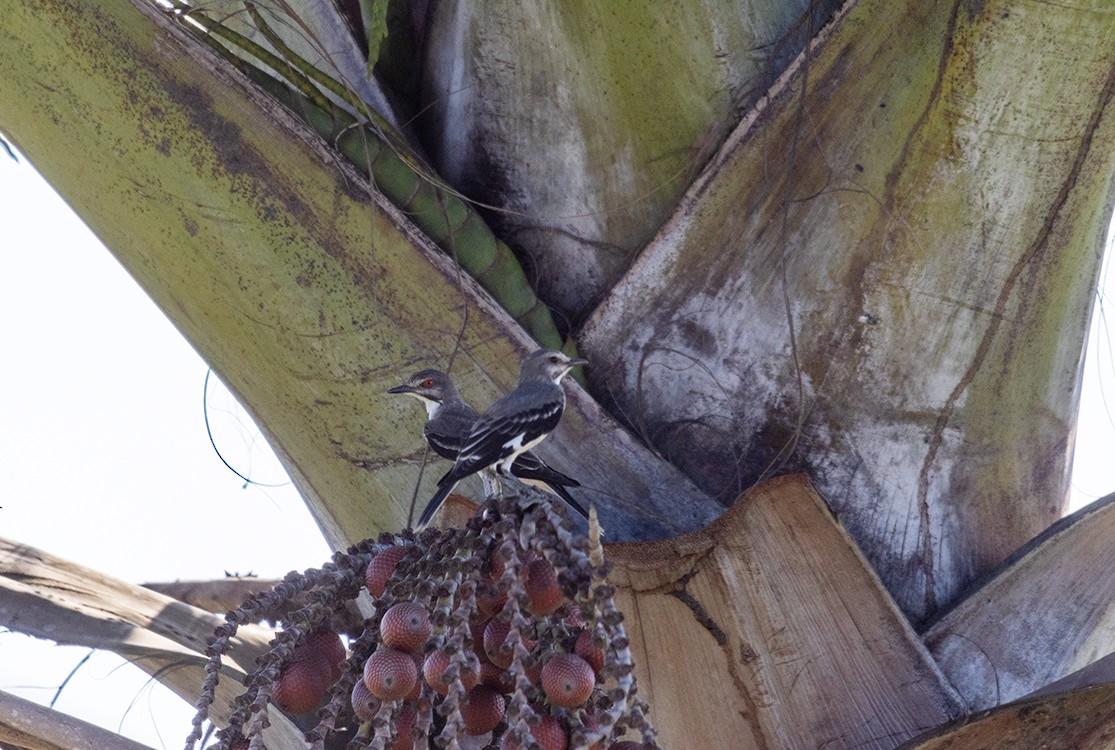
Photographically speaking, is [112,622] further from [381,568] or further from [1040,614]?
[1040,614]

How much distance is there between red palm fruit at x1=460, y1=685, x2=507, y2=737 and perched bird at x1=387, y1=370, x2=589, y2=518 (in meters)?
0.67

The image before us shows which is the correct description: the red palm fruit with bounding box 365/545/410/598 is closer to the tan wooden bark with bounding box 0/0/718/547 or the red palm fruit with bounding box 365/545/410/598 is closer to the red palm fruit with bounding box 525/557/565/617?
the red palm fruit with bounding box 525/557/565/617

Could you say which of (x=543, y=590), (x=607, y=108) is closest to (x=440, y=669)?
(x=543, y=590)

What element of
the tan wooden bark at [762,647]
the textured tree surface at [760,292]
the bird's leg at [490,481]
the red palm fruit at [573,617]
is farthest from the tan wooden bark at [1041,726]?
the bird's leg at [490,481]

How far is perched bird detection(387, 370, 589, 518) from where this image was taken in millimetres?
2158

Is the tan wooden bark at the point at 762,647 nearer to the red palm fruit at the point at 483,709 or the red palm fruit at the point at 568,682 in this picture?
the red palm fruit at the point at 483,709

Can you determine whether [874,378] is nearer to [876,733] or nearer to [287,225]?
[876,733]

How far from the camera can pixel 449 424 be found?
7.22 ft

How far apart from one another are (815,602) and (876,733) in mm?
220

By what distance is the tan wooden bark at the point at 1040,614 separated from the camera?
206 centimetres

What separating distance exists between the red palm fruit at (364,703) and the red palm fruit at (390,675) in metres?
0.02

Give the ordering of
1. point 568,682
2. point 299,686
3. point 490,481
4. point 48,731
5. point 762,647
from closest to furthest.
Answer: point 568,682
point 299,686
point 48,731
point 762,647
point 490,481

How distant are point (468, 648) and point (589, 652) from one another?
→ 14cm

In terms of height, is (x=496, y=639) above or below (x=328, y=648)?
below
